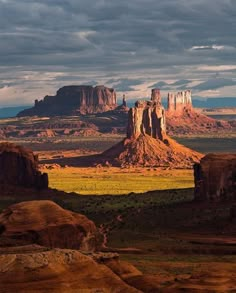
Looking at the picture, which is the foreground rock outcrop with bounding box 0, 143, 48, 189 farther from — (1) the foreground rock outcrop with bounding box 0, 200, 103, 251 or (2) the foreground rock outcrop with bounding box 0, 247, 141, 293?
(2) the foreground rock outcrop with bounding box 0, 247, 141, 293

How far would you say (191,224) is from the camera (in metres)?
97.6

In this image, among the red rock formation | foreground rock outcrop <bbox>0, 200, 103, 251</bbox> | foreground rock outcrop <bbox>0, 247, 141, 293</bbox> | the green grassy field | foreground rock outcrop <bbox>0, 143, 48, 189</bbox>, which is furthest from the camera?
the green grassy field

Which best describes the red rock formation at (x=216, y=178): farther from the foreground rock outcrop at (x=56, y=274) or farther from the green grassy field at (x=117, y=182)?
the foreground rock outcrop at (x=56, y=274)

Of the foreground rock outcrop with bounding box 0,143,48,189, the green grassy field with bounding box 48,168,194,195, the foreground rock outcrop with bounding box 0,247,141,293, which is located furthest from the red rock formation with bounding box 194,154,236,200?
the foreground rock outcrop with bounding box 0,247,141,293

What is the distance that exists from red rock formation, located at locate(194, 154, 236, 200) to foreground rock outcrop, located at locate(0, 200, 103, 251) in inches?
1592

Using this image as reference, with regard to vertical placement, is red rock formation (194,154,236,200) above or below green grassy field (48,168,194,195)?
above

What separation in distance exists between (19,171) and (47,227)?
65.6 metres

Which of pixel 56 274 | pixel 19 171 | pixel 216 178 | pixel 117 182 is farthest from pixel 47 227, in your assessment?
pixel 117 182

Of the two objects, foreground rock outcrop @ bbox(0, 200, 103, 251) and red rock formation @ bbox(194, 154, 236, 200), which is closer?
foreground rock outcrop @ bbox(0, 200, 103, 251)

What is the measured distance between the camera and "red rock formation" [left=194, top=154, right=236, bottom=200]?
108 m

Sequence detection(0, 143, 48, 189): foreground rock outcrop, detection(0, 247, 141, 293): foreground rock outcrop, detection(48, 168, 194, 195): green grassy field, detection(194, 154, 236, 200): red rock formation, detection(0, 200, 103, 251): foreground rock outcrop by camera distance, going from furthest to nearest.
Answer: detection(48, 168, 194, 195): green grassy field → detection(0, 143, 48, 189): foreground rock outcrop → detection(194, 154, 236, 200): red rock formation → detection(0, 200, 103, 251): foreground rock outcrop → detection(0, 247, 141, 293): foreground rock outcrop

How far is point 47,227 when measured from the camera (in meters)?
67.4

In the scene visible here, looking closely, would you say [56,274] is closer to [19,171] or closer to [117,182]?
[19,171]

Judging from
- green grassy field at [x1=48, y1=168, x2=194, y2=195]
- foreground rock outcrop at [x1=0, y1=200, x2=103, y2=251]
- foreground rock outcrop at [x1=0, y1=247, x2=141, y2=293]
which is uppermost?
foreground rock outcrop at [x1=0, y1=247, x2=141, y2=293]
